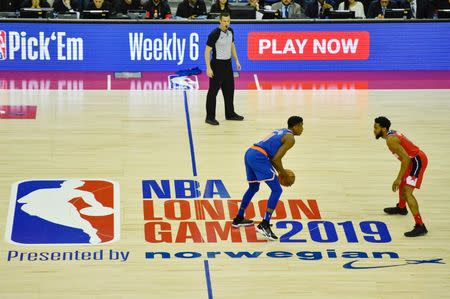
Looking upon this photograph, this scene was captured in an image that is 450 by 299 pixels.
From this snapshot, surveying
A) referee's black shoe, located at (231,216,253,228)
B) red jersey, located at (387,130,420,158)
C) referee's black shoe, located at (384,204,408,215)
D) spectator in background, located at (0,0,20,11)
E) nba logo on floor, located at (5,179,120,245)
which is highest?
red jersey, located at (387,130,420,158)

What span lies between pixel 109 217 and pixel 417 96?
31.2ft

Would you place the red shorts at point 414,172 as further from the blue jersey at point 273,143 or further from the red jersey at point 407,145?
the blue jersey at point 273,143

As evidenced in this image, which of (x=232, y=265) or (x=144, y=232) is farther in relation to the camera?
(x=144, y=232)

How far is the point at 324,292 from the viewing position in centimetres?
1235

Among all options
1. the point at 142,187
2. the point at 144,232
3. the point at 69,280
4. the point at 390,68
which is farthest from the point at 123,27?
the point at 69,280

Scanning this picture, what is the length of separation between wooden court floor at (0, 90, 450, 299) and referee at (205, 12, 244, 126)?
0.38m

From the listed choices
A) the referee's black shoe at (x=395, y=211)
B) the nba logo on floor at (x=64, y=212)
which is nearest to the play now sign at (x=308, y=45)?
the nba logo on floor at (x=64, y=212)

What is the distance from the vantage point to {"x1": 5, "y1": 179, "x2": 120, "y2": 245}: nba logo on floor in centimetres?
1391

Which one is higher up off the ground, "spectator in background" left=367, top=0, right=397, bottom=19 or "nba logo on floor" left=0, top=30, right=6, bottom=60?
"spectator in background" left=367, top=0, right=397, bottom=19

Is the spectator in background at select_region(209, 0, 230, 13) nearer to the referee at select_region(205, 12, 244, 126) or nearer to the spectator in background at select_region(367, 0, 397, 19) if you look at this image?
the spectator in background at select_region(367, 0, 397, 19)

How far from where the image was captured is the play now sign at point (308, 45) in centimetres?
2336

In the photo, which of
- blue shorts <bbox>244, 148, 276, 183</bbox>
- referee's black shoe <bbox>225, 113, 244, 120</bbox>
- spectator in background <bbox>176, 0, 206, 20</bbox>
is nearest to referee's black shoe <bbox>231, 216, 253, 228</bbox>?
blue shorts <bbox>244, 148, 276, 183</bbox>

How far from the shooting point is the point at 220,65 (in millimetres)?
19359

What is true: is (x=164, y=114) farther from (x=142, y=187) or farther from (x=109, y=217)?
(x=109, y=217)
